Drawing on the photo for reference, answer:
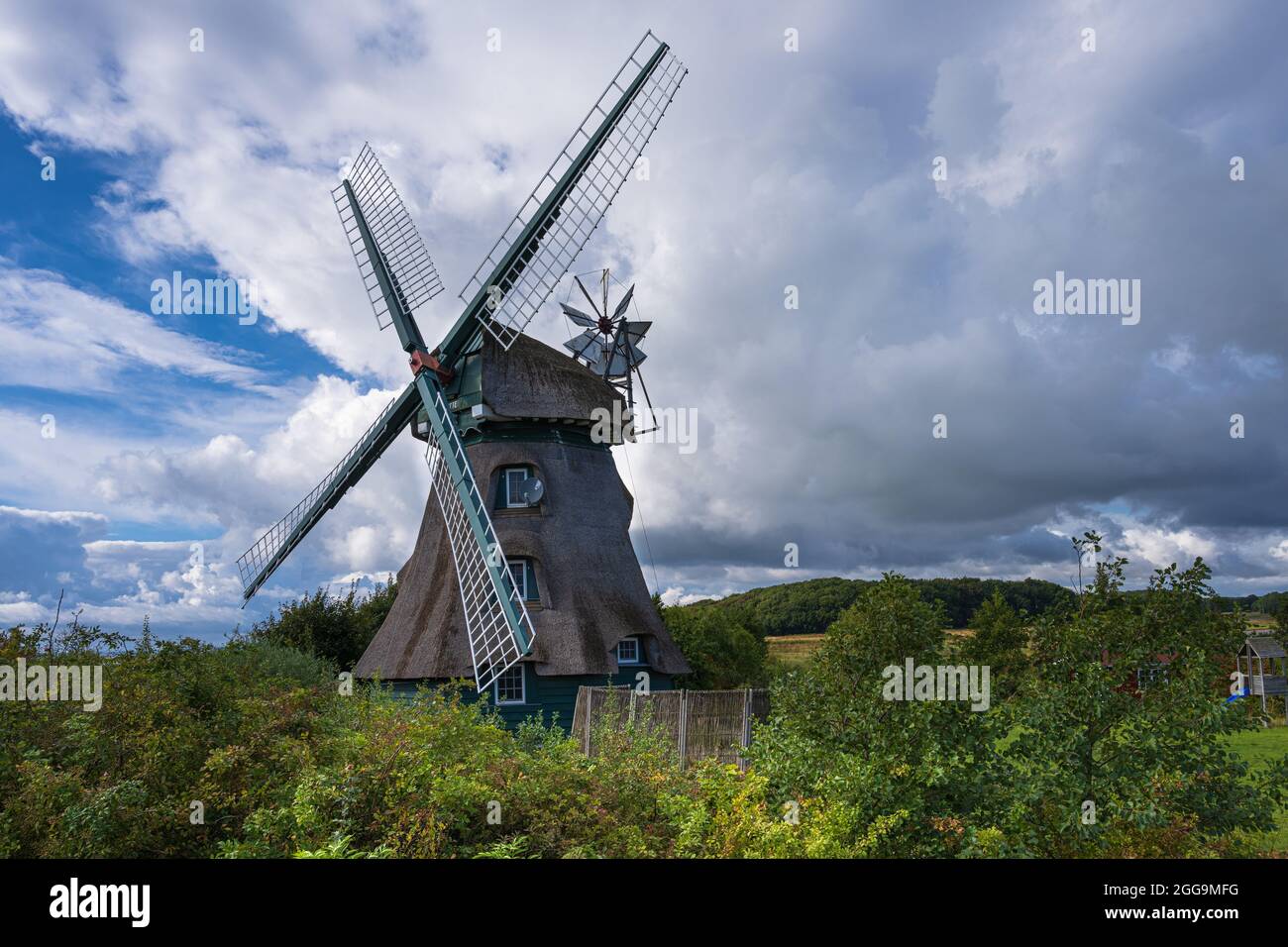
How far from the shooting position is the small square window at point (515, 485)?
21797mm

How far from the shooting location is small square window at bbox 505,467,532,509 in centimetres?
2180

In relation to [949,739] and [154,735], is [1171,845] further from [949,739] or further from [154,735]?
[154,735]

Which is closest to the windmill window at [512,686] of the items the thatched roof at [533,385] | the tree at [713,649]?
the thatched roof at [533,385]

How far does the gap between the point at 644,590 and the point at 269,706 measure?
14341 mm

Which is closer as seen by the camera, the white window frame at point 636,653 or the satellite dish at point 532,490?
the white window frame at point 636,653

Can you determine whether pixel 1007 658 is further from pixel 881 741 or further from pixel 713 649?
pixel 713 649

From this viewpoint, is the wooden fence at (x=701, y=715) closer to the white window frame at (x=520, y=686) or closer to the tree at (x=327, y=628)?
the white window frame at (x=520, y=686)

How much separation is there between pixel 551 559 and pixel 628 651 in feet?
9.71

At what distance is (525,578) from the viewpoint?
21.0 m

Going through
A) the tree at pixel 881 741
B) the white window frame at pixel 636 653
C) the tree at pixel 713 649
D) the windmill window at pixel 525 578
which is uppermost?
the windmill window at pixel 525 578

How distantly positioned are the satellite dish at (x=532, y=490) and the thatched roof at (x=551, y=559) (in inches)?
7.4

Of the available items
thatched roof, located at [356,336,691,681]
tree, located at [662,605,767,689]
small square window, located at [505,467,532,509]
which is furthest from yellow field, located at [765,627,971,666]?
small square window, located at [505,467,532,509]

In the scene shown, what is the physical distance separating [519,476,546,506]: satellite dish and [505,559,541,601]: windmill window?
1473 mm
